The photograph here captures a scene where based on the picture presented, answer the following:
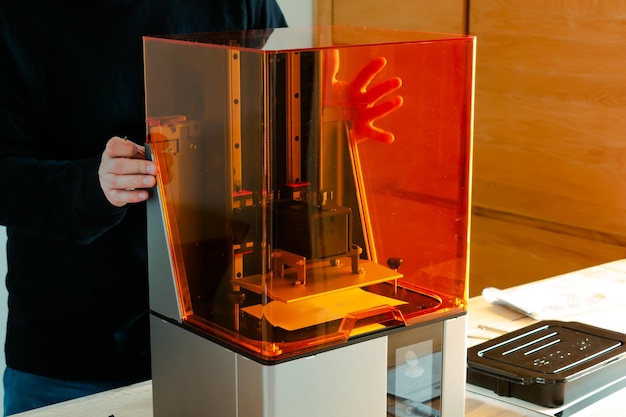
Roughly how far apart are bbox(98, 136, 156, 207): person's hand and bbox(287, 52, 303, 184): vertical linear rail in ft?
0.60

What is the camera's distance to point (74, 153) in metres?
1.40

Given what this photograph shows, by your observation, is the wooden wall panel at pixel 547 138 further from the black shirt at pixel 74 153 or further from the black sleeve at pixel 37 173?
the black sleeve at pixel 37 173

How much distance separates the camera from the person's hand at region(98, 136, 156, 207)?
39.4 inches

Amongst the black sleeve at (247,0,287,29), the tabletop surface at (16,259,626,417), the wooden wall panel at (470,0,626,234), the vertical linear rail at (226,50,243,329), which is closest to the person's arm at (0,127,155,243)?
the vertical linear rail at (226,50,243,329)

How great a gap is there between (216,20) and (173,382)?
67cm

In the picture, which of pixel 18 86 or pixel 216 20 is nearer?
pixel 18 86

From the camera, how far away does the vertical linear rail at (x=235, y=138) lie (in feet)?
2.95

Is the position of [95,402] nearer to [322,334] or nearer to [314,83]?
[322,334]

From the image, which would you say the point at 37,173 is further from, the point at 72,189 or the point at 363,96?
the point at 363,96

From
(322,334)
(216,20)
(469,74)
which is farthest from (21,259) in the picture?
(469,74)

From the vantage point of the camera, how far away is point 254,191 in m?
0.91

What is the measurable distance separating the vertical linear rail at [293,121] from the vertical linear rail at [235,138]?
5 cm

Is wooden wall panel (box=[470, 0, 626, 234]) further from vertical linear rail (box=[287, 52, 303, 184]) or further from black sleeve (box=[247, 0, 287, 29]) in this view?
vertical linear rail (box=[287, 52, 303, 184])

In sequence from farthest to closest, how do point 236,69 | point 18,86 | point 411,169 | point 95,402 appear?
point 18,86, point 95,402, point 411,169, point 236,69
